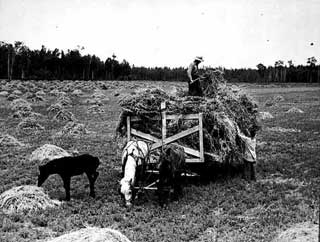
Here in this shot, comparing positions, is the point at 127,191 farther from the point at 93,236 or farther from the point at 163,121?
the point at 93,236

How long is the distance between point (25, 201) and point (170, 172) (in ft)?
11.2

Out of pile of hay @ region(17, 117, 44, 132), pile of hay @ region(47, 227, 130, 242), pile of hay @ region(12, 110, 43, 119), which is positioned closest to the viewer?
pile of hay @ region(47, 227, 130, 242)

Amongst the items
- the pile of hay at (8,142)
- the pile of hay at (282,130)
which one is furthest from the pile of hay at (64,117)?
the pile of hay at (282,130)

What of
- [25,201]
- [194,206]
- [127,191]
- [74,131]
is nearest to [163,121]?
[127,191]

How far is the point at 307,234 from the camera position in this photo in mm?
6734

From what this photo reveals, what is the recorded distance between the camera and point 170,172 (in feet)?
35.4

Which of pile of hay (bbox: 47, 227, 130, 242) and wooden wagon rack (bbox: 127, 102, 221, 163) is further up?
wooden wagon rack (bbox: 127, 102, 221, 163)

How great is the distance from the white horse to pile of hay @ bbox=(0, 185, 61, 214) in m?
1.73

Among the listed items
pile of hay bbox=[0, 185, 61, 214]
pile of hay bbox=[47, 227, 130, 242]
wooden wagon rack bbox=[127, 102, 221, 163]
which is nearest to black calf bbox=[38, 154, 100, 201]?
pile of hay bbox=[0, 185, 61, 214]

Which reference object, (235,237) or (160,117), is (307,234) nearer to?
(235,237)

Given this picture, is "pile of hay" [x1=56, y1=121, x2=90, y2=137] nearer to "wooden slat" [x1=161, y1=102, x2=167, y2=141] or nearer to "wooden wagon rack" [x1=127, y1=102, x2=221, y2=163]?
"wooden wagon rack" [x1=127, y1=102, x2=221, y2=163]

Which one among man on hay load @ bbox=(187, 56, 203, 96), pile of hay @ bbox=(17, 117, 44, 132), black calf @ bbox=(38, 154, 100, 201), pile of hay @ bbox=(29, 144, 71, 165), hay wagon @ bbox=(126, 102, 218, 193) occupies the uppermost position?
man on hay load @ bbox=(187, 56, 203, 96)

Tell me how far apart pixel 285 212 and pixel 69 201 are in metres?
5.05

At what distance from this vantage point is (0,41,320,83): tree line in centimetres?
9056
